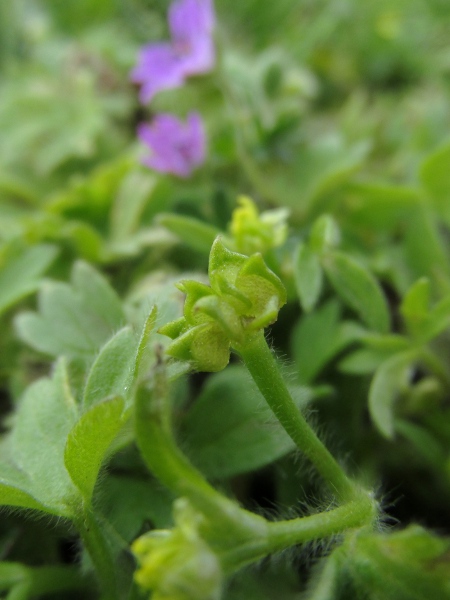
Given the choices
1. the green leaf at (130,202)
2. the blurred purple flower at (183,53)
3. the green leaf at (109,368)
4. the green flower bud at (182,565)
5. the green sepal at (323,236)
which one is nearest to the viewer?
the green flower bud at (182,565)

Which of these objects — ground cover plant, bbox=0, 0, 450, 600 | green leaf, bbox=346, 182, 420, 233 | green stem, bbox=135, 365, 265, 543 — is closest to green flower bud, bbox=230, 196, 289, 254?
ground cover plant, bbox=0, 0, 450, 600

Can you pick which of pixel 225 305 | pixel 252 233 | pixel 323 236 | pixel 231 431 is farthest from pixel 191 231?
pixel 225 305

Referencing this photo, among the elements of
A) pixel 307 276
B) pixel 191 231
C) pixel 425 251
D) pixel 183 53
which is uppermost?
pixel 183 53

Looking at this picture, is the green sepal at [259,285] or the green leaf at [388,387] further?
the green leaf at [388,387]

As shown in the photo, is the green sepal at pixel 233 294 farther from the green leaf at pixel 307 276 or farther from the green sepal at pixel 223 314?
the green leaf at pixel 307 276

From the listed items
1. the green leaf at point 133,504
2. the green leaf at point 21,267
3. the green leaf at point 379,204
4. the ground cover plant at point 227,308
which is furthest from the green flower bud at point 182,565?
the green leaf at point 379,204

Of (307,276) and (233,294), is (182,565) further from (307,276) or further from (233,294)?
(307,276)

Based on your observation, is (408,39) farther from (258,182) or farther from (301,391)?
(301,391)
